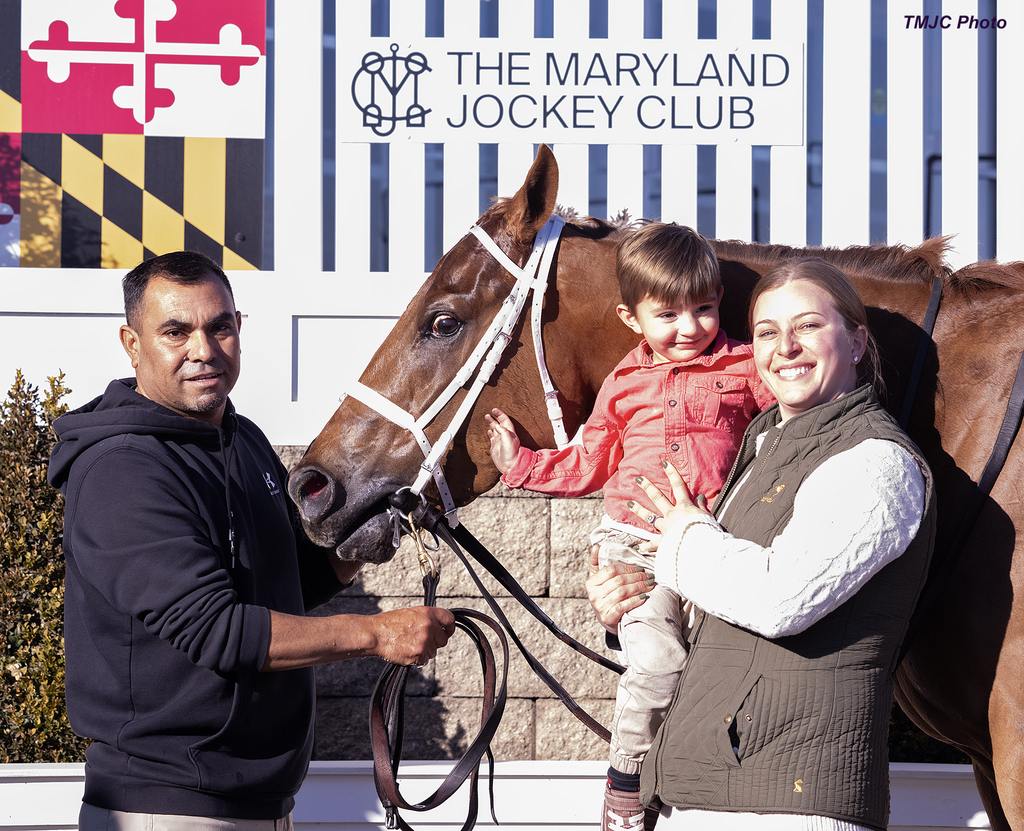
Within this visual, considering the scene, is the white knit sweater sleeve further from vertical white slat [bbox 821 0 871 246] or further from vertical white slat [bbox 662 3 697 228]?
vertical white slat [bbox 821 0 871 246]

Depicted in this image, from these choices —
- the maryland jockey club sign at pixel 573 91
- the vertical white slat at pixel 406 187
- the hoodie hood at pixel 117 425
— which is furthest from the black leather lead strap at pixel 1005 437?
the vertical white slat at pixel 406 187

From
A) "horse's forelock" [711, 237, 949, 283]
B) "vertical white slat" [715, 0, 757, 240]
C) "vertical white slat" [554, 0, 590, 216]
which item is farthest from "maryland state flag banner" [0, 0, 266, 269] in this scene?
"horse's forelock" [711, 237, 949, 283]

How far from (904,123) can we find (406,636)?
383cm

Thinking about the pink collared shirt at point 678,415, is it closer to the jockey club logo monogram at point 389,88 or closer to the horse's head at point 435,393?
the horse's head at point 435,393

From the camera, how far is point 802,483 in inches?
76.8

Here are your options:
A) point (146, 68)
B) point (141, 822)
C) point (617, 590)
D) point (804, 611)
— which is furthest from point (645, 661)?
point (146, 68)

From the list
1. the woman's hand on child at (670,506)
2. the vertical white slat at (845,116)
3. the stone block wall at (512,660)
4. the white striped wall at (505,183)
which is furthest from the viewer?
the vertical white slat at (845,116)

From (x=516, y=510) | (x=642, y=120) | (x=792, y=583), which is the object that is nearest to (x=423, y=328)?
(x=792, y=583)

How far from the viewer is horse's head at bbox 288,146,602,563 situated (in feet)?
8.80

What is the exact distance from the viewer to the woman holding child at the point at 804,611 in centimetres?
182

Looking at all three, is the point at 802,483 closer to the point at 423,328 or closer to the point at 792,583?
the point at 792,583

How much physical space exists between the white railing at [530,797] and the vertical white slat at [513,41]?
8.41 ft

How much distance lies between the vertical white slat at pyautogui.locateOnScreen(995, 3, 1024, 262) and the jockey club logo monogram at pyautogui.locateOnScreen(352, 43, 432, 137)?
264 cm

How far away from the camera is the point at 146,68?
4.92 meters
